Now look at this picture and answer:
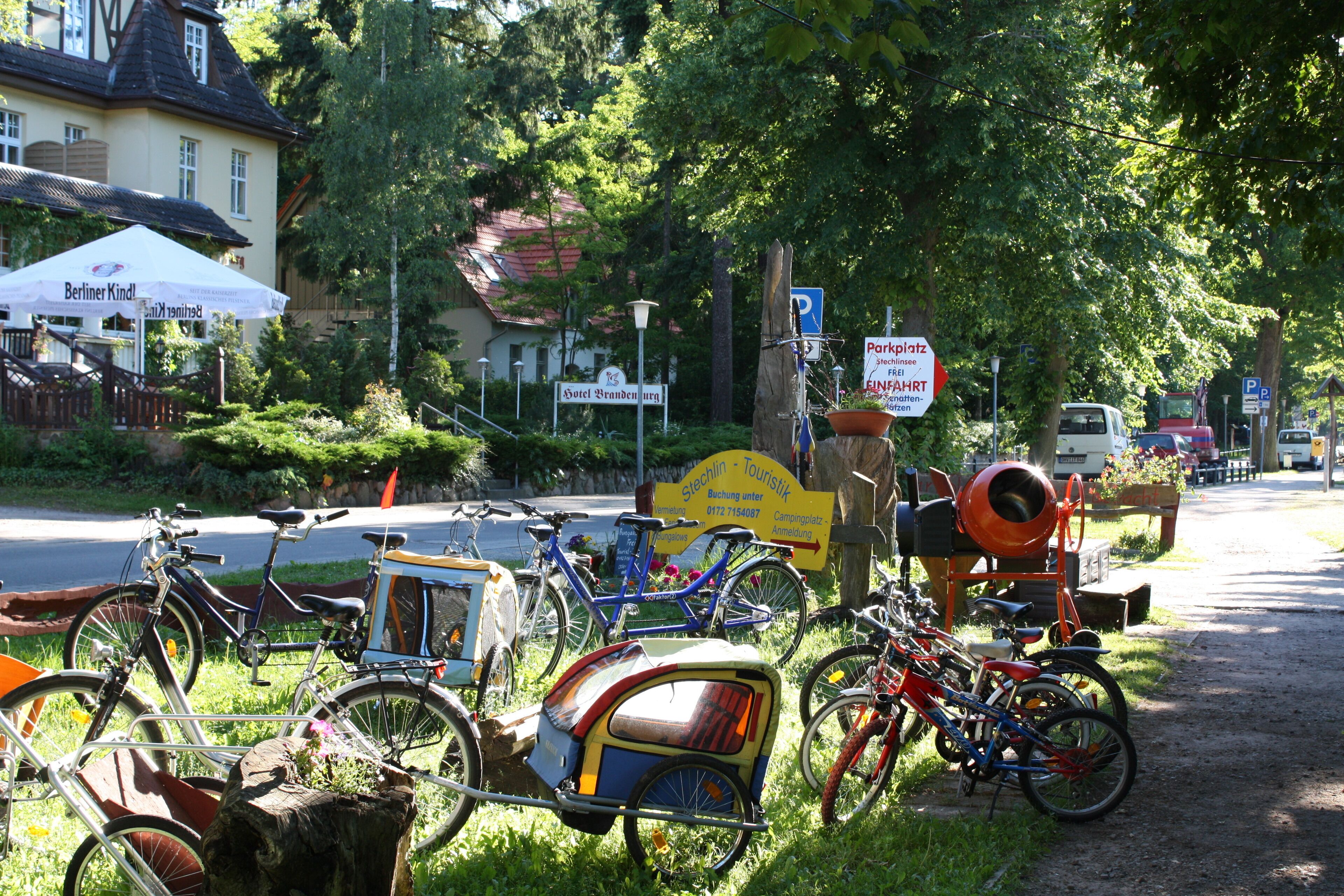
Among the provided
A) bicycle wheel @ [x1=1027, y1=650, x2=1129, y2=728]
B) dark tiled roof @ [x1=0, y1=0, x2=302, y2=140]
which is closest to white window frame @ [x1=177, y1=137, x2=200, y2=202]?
dark tiled roof @ [x1=0, y1=0, x2=302, y2=140]

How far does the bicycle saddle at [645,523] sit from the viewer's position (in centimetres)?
767

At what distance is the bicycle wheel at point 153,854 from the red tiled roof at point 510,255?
1171 inches

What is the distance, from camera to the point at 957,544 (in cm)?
845

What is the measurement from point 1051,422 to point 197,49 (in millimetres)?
24211

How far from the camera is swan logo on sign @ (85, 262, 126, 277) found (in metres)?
18.0

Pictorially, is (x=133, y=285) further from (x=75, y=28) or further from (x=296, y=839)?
(x=296, y=839)

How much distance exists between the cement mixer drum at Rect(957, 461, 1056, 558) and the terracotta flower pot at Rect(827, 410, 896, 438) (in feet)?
7.18

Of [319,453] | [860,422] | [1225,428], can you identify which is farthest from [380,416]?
[1225,428]

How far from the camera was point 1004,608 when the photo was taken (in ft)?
18.1

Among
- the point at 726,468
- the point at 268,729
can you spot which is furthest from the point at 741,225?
the point at 268,729

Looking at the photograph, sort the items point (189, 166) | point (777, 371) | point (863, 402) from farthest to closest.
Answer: point (189, 166) < point (777, 371) < point (863, 402)

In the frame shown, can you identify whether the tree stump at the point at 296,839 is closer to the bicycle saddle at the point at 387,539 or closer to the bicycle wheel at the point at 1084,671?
the bicycle saddle at the point at 387,539

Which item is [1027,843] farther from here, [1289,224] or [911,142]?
[911,142]

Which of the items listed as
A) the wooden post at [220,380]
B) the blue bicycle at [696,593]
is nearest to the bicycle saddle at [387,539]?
the blue bicycle at [696,593]
